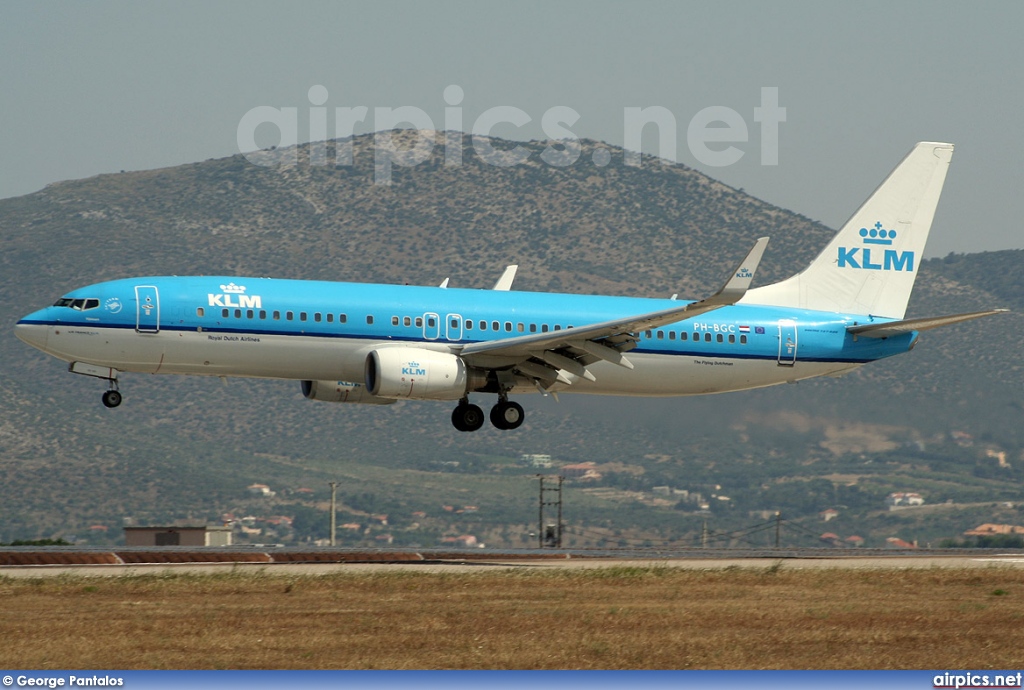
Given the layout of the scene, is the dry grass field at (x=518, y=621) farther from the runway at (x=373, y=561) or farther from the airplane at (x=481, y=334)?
the airplane at (x=481, y=334)

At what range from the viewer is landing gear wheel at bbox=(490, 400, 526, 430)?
43.8 m

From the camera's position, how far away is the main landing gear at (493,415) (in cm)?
4381

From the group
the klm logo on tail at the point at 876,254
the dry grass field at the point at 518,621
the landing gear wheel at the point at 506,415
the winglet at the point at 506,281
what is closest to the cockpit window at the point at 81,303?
the dry grass field at the point at 518,621

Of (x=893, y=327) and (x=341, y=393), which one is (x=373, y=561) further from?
(x=893, y=327)

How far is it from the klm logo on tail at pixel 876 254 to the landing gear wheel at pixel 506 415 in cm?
1344

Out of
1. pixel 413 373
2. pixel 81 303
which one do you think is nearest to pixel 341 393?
pixel 413 373

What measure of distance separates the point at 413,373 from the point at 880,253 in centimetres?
1916

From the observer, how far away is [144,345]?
39.4 m

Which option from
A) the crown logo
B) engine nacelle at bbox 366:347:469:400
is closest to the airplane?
engine nacelle at bbox 366:347:469:400

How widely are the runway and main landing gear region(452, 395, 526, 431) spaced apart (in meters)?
4.03

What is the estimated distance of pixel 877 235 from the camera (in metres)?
50.4

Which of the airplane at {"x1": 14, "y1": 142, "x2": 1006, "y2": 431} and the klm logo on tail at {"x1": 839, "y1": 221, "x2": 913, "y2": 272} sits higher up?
the klm logo on tail at {"x1": 839, "y1": 221, "x2": 913, "y2": 272}

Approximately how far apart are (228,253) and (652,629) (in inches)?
7149

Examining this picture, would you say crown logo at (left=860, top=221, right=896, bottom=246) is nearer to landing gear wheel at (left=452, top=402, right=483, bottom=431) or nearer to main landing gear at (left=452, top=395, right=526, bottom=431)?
main landing gear at (left=452, top=395, right=526, bottom=431)
